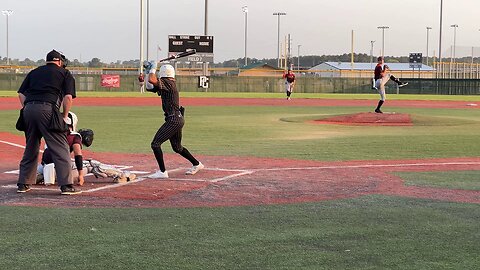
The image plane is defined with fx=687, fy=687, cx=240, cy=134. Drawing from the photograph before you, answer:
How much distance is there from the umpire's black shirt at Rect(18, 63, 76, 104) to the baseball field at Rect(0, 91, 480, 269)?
126cm

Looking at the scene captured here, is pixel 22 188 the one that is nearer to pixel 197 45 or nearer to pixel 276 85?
pixel 197 45

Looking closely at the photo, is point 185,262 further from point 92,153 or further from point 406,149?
point 406,149

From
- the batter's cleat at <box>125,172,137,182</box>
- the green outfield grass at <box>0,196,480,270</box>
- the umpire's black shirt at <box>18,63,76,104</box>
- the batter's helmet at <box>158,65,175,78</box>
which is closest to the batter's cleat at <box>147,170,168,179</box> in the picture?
the batter's cleat at <box>125,172,137,182</box>

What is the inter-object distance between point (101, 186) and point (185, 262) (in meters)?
4.37

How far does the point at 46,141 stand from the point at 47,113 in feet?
1.17

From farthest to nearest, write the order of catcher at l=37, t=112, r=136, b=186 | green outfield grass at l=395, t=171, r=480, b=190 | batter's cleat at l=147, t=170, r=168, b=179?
batter's cleat at l=147, t=170, r=168, b=179 → green outfield grass at l=395, t=171, r=480, b=190 → catcher at l=37, t=112, r=136, b=186

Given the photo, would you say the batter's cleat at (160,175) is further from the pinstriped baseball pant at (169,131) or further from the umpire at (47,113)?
the umpire at (47,113)

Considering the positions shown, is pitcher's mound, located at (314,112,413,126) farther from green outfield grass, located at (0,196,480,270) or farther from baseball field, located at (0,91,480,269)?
green outfield grass, located at (0,196,480,270)

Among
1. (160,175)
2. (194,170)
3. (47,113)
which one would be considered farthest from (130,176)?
(47,113)

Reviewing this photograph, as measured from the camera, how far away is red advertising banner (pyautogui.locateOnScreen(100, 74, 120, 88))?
59469 millimetres

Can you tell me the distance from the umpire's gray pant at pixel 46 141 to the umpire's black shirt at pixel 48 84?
4.7 inches

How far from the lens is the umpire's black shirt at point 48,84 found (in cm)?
879

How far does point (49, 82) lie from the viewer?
8.81 meters

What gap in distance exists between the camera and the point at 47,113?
8.73 metres
